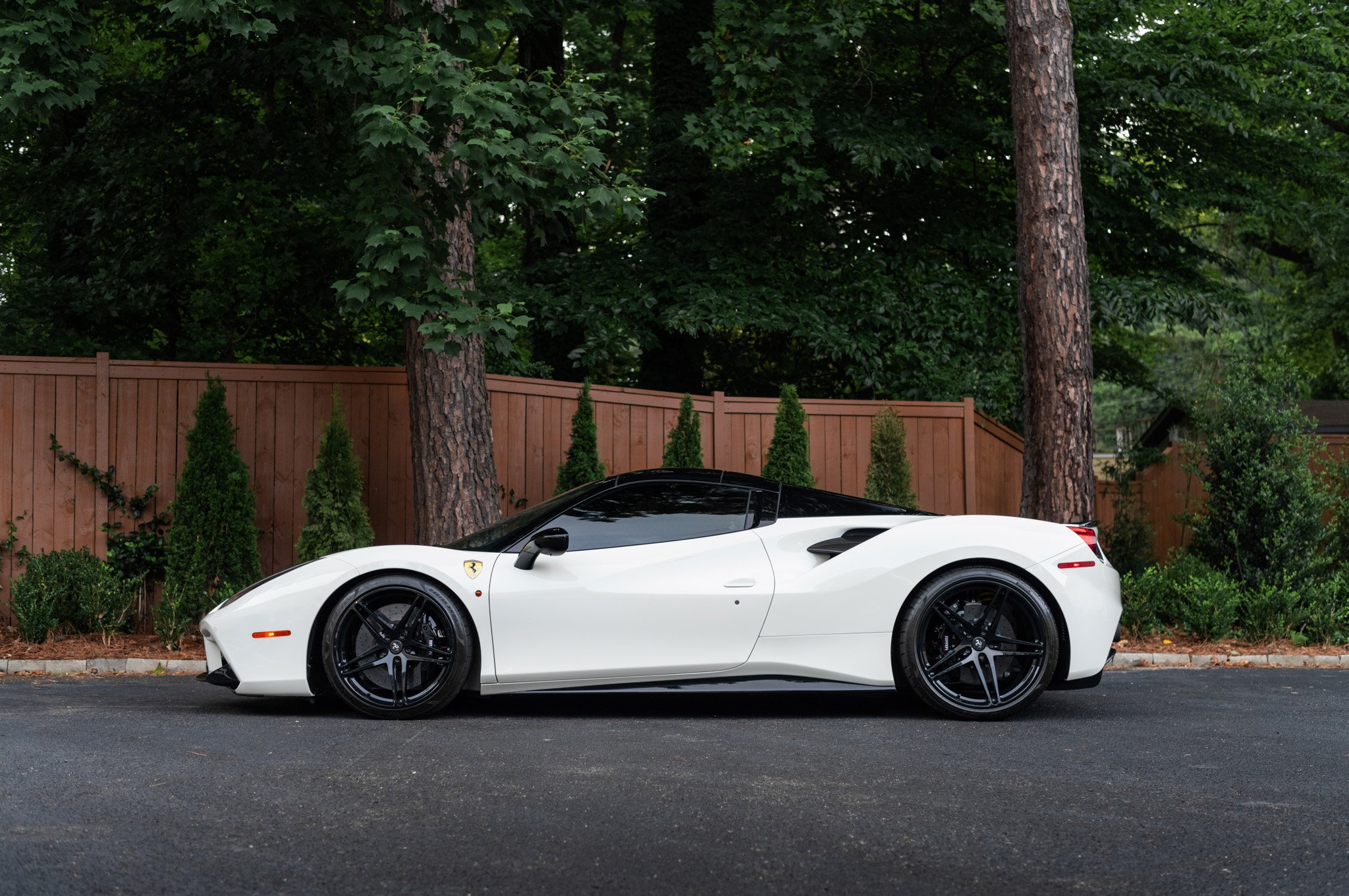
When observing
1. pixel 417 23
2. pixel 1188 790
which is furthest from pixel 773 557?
pixel 417 23

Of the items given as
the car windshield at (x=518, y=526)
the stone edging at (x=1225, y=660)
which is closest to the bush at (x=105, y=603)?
the car windshield at (x=518, y=526)

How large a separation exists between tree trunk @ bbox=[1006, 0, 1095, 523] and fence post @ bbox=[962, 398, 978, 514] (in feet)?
7.51

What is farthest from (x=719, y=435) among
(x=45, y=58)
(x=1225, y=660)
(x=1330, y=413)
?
(x=1330, y=413)

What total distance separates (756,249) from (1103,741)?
Result: 9.68 metres

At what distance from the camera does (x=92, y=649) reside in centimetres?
892

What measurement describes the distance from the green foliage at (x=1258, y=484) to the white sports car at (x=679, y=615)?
15.0ft

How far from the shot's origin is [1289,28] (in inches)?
579

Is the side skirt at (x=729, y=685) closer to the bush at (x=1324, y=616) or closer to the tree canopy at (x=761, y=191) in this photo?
the bush at (x=1324, y=616)

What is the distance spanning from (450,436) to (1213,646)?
6230mm

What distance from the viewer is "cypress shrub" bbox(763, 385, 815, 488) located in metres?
11.8

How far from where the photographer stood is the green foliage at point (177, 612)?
9.15 metres

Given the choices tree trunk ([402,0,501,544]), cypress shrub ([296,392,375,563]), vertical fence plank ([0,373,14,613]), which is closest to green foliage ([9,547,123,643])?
vertical fence plank ([0,373,14,613])

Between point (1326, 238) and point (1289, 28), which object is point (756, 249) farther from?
point (1326, 238)

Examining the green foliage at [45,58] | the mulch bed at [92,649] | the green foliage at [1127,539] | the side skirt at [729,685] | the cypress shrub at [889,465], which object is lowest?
the mulch bed at [92,649]
